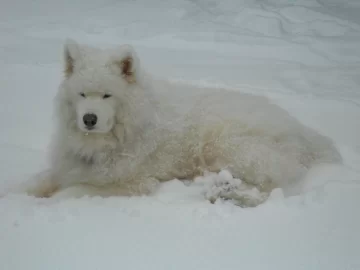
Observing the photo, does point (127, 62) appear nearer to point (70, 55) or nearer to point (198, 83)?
point (70, 55)

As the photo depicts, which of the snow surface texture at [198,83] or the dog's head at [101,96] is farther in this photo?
the dog's head at [101,96]

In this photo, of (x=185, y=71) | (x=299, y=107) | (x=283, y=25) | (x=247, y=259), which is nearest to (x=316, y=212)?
(x=247, y=259)

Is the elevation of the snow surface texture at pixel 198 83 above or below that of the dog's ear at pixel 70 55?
below

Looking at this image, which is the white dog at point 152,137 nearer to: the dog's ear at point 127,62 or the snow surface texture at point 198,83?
the dog's ear at point 127,62

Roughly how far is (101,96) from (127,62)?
Result: 0.42 metres

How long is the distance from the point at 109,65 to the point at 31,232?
1.64 m

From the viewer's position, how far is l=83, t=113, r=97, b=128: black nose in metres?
3.55

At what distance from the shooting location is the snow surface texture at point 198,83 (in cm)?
283

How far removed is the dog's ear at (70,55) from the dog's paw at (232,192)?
174cm

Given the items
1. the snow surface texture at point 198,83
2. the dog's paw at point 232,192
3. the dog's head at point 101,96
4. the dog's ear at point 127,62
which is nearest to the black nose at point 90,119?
the dog's head at point 101,96

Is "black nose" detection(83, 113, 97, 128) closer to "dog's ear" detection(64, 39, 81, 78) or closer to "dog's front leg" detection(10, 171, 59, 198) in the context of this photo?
"dog's ear" detection(64, 39, 81, 78)

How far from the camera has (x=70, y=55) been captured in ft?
12.5

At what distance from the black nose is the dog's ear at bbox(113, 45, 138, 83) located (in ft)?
1.79

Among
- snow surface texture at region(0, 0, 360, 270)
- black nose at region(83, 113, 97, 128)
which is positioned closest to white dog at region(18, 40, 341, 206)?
black nose at region(83, 113, 97, 128)
